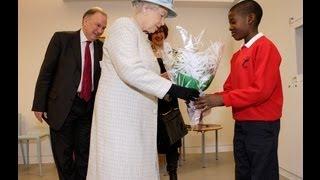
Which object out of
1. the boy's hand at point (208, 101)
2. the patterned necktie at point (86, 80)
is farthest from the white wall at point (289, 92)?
the patterned necktie at point (86, 80)

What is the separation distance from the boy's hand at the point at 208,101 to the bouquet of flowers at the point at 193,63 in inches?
1.5

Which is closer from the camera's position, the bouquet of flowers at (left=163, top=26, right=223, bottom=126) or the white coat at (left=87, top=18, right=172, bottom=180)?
the white coat at (left=87, top=18, right=172, bottom=180)

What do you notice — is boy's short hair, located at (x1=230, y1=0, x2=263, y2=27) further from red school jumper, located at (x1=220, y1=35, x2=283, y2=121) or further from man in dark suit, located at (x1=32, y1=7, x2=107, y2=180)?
man in dark suit, located at (x1=32, y1=7, x2=107, y2=180)

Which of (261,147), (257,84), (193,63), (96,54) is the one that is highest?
(96,54)

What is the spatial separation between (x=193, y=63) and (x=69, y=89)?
113 cm

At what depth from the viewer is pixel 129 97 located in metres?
1.50

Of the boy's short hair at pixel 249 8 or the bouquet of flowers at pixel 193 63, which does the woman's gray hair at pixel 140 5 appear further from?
the boy's short hair at pixel 249 8

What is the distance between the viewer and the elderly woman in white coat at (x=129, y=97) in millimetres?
1425

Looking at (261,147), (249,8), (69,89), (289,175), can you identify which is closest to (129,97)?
(261,147)

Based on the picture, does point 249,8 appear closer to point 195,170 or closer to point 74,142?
point 74,142

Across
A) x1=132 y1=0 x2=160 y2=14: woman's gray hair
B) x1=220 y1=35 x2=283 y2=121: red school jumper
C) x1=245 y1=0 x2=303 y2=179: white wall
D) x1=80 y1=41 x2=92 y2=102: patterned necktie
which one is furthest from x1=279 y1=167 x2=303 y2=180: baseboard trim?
x1=132 y1=0 x2=160 y2=14: woman's gray hair

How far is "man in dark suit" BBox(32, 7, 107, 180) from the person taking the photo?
2.47 meters
